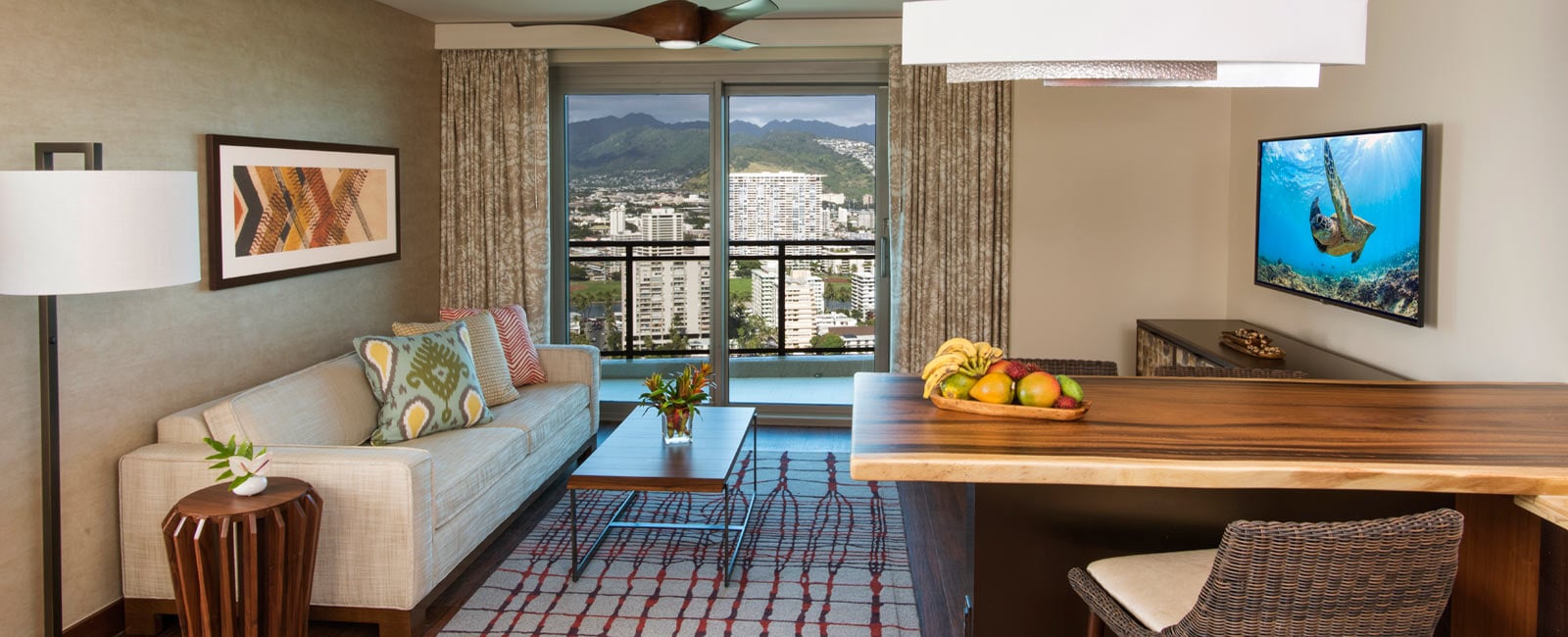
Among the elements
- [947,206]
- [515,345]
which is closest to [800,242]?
[947,206]

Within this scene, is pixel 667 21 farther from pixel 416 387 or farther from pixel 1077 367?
pixel 1077 367

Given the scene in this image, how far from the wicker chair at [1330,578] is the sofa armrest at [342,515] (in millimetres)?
2343

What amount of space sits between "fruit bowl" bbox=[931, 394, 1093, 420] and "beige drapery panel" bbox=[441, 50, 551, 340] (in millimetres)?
4191

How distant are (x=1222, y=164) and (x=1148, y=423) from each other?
3.92 metres

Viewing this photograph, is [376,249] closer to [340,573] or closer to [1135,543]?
[340,573]

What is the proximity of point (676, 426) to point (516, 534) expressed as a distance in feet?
2.60

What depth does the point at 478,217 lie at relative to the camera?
663 cm

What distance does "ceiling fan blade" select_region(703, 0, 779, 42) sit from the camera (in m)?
4.46

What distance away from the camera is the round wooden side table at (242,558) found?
3.18 meters

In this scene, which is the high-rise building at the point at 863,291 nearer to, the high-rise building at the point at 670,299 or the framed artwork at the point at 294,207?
the high-rise building at the point at 670,299

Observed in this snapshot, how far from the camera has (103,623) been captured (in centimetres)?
366

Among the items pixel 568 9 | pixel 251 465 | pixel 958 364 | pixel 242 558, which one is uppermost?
pixel 568 9

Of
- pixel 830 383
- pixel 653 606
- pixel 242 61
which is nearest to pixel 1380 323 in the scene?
pixel 653 606

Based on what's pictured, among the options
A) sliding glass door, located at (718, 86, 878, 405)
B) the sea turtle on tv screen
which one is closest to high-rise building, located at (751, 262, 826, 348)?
→ sliding glass door, located at (718, 86, 878, 405)
